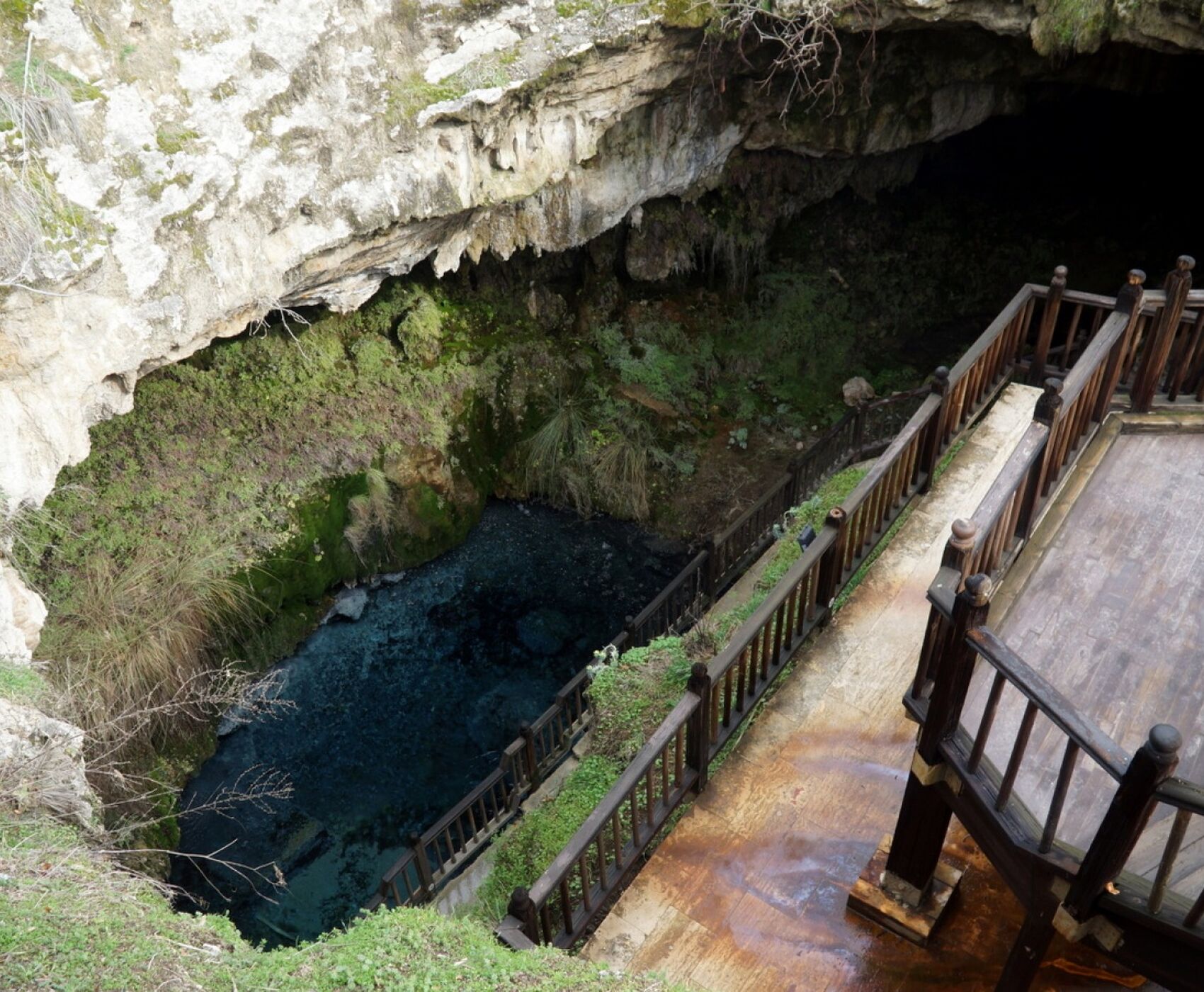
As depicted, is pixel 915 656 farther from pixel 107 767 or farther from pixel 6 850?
pixel 107 767

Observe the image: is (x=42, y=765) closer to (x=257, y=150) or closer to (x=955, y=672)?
(x=257, y=150)

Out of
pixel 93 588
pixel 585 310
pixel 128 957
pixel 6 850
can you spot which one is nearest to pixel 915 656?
pixel 128 957

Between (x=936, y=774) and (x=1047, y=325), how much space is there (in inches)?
157

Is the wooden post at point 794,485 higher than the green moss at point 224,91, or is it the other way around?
the green moss at point 224,91

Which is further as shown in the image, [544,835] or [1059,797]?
[544,835]

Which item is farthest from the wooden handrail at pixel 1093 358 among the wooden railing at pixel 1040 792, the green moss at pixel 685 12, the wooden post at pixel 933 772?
the green moss at pixel 685 12

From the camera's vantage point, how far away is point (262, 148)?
23.2 ft

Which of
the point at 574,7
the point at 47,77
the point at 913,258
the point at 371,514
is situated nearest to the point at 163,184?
the point at 47,77

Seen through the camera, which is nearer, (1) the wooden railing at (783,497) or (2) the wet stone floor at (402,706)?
(2) the wet stone floor at (402,706)

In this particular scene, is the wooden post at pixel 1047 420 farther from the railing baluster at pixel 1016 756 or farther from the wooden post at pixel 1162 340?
the railing baluster at pixel 1016 756

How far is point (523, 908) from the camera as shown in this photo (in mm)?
3758

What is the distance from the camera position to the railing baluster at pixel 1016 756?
9.73 ft

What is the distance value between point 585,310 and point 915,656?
8.63 meters

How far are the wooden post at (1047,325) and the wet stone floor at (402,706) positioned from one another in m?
5.87
